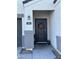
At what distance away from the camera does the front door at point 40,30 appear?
716 inches

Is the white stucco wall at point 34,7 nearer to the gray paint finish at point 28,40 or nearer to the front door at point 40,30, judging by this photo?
the gray paint finish at point 28,40

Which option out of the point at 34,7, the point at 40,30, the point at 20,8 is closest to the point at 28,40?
the point at 34,7

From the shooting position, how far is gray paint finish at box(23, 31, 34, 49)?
1409cm

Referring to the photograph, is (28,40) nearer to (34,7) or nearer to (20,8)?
(34,7)

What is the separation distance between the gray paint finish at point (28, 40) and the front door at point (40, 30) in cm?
403

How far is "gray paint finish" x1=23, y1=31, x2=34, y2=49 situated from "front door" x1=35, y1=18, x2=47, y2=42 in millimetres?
4028

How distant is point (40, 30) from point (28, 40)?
170 inches

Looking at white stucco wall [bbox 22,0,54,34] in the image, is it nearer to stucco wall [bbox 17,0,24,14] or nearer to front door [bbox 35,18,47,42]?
stucco wall [bbox 17,0,24,14]

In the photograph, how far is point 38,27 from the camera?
18406mm

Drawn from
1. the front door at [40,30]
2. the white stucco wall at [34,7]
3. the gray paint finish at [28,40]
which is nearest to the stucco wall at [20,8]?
the white stucco wall at [34,7]

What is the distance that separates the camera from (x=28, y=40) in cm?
1421
